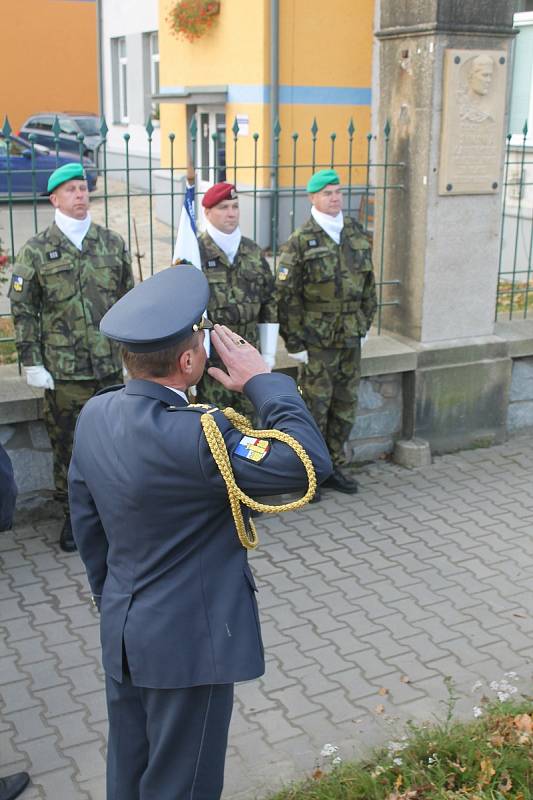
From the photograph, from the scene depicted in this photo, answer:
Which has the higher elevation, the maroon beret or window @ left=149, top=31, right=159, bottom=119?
window @ left=149, top=31, right=159, bottom=119

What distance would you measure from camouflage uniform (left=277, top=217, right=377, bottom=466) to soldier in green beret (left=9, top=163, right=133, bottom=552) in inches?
44.1

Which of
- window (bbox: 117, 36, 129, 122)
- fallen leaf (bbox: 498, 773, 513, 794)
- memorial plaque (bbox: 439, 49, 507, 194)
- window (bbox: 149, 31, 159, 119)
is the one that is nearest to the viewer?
fallen leaf (bbox: 498, 773, 513, 794)

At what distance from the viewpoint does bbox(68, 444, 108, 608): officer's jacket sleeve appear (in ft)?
8.55

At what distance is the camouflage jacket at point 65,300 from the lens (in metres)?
5.09

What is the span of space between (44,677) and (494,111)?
4.61 metres

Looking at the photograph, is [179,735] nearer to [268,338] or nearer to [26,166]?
[268,338]

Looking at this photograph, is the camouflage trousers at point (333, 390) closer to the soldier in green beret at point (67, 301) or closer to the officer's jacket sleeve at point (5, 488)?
the soldier in green beret at point (67, 301)

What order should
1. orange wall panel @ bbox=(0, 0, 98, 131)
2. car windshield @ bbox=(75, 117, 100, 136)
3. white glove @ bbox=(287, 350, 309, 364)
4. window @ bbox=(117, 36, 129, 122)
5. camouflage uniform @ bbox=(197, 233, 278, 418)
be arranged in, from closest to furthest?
camouflage uniform @ bbox=(197, 233, 278, 418) → white glove @ bbox=(287, 350, 309, 364) → window @ bbox=(117, 36, 129, 122) → car windshield @ bbox=(75, 117, 100, 136) → orange wall panel @ bbox=(0, 0, 98, 131)

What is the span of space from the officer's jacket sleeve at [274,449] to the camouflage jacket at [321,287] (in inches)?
136


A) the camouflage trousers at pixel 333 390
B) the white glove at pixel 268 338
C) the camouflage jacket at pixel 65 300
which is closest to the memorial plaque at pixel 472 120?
the camouflage trousers at pixel 333 390

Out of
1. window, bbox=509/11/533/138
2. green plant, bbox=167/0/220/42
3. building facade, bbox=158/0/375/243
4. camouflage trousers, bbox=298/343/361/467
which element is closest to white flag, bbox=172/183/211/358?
camouflage trousers, bbox=298/343/361/467

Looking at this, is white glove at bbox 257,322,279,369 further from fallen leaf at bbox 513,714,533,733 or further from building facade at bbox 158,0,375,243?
building facade at bbox 158,0,375,243

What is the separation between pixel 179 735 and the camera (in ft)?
8.05

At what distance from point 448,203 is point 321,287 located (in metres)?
1.25
